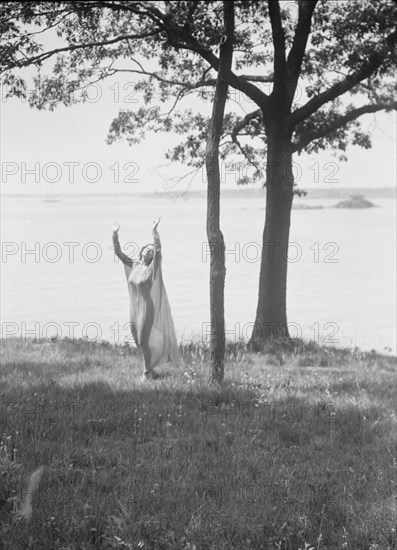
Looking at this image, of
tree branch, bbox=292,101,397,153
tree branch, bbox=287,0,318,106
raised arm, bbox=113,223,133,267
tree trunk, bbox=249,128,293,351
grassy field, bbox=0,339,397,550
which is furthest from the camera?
tree branch, bbox=292,101,397,153

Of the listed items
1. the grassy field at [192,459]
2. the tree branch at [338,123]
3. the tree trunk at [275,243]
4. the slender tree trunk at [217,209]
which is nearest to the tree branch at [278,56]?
the tree trunk at [275,243]

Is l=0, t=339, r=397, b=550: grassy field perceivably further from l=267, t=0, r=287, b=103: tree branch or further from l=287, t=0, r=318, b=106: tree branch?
l=287, t=0, r=318, b=106: tree branch

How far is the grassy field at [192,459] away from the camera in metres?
5.99

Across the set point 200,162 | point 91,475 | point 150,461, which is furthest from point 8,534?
point 200,162

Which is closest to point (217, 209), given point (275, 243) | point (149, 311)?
point (149, 311)

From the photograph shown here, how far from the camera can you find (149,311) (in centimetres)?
1155

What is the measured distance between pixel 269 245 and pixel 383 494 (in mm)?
10207

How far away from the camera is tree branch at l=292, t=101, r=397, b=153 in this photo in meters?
17.4

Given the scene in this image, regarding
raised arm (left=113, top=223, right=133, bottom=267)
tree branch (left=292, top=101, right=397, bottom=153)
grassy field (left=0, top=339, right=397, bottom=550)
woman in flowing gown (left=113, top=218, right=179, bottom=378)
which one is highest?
tree branch (left=292, top=101, right=397, bottom=153)

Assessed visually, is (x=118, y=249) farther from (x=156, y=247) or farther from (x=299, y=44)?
(x=299, y=44)

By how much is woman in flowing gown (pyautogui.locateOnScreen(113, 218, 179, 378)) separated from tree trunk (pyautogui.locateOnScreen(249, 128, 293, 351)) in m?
5.18

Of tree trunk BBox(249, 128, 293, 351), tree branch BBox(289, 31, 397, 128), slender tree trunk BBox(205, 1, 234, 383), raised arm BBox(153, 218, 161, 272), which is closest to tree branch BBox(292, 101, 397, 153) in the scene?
→ tree trunk BBox(249, 128, 293, 351)

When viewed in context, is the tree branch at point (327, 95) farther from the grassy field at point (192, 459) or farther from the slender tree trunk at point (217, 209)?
the grassy field at point (192, 459)

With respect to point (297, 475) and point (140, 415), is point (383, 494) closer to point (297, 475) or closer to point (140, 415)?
point (297, 475)
